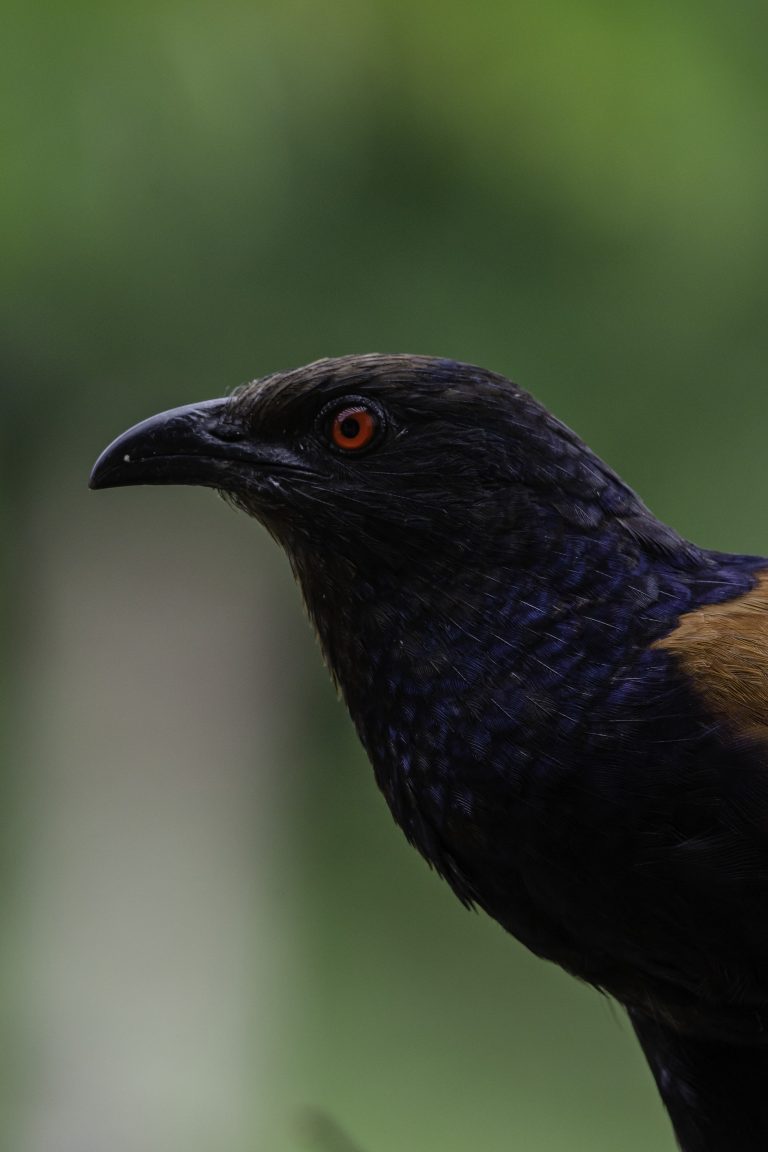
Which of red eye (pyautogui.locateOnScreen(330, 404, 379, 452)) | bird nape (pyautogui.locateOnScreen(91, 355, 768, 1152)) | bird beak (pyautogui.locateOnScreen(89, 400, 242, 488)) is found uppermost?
red eye (pyautogui.locateOnScreen(330, 404, 379, 452))

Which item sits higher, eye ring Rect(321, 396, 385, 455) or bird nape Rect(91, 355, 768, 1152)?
eye ring Rect(321, 396, 385, 455)

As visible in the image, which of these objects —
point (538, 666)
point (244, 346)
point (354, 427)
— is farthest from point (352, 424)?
point (244, 346)

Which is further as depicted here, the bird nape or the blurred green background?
the blurred green background

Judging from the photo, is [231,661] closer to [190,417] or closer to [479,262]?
[479,262]

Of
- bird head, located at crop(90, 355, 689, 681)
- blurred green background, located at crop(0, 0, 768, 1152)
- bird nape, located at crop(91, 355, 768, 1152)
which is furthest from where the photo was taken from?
blurred green background, located at crop(0, 0, 768, 1152)

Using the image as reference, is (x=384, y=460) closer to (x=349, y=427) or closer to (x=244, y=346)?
(x=349, y=427)

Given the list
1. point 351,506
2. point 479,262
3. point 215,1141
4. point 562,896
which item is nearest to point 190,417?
point 351,506

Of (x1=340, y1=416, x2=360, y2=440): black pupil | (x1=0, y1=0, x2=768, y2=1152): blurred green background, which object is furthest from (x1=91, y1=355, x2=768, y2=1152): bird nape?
(x1=0, y1=0, x2=768, y2=1152): blurred green background

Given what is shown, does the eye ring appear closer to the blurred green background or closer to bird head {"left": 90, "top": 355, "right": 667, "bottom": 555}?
bird head {"left": 90, "top": 355, "right": 667, "bottom": 555}
